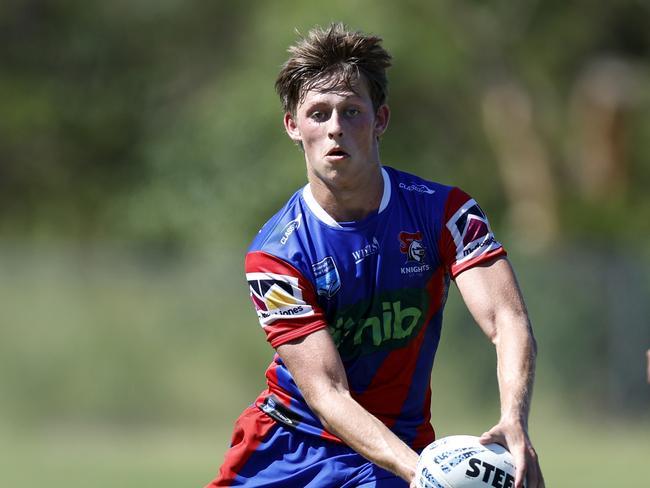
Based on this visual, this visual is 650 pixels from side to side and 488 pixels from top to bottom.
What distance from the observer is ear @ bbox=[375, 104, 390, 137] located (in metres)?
5.62

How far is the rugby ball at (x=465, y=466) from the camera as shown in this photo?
462cm

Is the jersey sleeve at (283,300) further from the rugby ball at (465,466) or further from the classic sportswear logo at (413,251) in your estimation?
the rugby ball at (465,466)

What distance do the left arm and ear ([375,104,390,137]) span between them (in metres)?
0.72

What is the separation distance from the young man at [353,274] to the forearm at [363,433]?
4 cm

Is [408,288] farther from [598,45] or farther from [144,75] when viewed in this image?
[144,75]

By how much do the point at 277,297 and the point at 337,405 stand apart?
0.54 metres

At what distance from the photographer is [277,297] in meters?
5.41

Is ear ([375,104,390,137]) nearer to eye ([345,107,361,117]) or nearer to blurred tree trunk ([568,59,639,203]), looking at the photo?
eye ([345,107,361,117])

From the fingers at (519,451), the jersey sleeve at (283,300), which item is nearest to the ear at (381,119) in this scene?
the jersey sleeve at (283,300)

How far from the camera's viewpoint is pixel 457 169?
25.4 meters

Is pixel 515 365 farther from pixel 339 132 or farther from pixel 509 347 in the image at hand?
pixel 339 132

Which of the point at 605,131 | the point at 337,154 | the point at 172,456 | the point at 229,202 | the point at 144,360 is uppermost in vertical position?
the point at 605,131

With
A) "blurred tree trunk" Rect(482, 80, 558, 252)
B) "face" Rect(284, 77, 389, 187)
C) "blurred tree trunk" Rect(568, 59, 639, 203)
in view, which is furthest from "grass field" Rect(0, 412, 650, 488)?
"blurred tree trunk" Rect(482, 80, 558, 252)

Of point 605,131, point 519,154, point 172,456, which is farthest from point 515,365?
point 519,154
